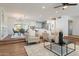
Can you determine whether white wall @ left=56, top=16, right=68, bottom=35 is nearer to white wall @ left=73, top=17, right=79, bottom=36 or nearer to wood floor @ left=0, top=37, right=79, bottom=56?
white wall @ left=73, top=17, right=79, bottom=36

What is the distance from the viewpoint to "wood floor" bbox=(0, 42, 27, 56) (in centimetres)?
248

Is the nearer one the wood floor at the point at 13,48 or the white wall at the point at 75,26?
the wood floor at the point at 13,48

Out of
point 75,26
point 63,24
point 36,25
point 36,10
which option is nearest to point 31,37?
point 36,25

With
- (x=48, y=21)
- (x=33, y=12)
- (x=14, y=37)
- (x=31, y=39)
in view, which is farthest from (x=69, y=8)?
(x=14, y=37)

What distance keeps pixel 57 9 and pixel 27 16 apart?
89 cm

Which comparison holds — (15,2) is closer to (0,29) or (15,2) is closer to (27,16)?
(27,16)

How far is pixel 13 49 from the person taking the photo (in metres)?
2.64

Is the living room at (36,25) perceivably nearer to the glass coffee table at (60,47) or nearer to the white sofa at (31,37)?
the white sofa at (31,37)

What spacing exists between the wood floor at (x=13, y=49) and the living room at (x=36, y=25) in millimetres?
29

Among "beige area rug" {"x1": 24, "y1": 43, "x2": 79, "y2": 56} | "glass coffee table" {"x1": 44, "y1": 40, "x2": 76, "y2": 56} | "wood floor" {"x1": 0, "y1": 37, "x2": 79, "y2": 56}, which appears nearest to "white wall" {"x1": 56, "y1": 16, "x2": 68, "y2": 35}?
"glass coffee table" {"x1": 44, "y1": 40, "x2": 76, "y2": 56}

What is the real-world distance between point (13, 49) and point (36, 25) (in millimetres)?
941

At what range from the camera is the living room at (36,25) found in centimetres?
257

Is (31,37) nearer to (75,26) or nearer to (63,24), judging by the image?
(63,24)

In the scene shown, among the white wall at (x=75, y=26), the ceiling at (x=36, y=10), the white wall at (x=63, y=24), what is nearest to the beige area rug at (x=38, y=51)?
the white wall at (x=75, y=26)
